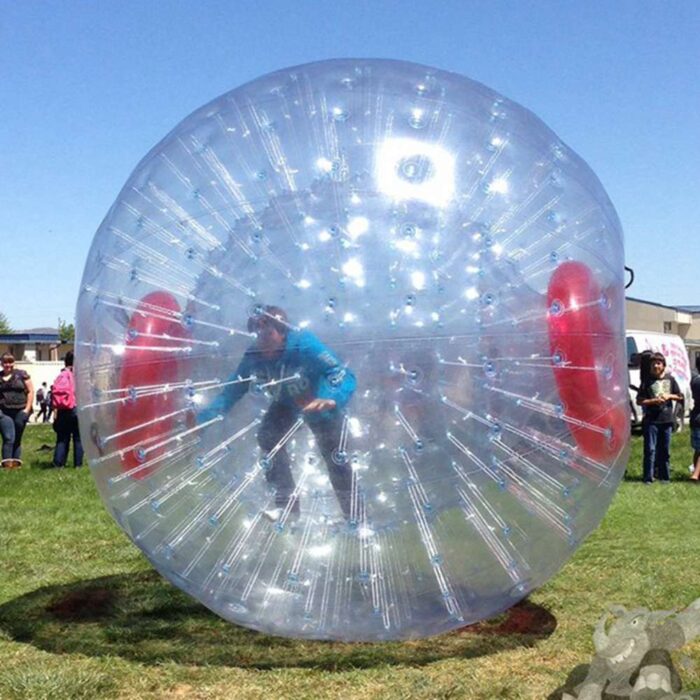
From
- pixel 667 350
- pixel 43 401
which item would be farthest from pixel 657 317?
pixel 43 401

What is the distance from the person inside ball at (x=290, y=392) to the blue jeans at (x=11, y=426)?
9.36 m

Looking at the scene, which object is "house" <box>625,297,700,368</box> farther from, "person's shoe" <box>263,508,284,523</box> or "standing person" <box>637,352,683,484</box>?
"person's shoe" <box>263,508,284,523</box>

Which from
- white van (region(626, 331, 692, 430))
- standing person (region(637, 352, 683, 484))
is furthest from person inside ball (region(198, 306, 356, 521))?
white van (region(626, 331, 692, 430))

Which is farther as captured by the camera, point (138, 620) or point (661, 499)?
point (661, 499)

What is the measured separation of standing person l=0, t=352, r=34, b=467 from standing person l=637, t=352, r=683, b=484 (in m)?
7.34

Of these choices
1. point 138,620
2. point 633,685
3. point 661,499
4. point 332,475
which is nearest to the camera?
point 633,685

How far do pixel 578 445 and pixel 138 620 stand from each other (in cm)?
240

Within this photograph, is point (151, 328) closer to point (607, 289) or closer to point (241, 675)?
point (241, 675)

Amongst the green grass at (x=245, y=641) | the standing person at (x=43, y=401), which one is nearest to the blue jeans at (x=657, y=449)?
the green grass at (x=245, y=641)

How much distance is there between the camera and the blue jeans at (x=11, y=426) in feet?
40.5


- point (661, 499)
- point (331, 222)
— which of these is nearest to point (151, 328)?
point (331, 222)

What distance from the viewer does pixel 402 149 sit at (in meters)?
3.88

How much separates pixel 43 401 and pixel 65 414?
1753 cm

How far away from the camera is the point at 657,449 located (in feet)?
36.6
